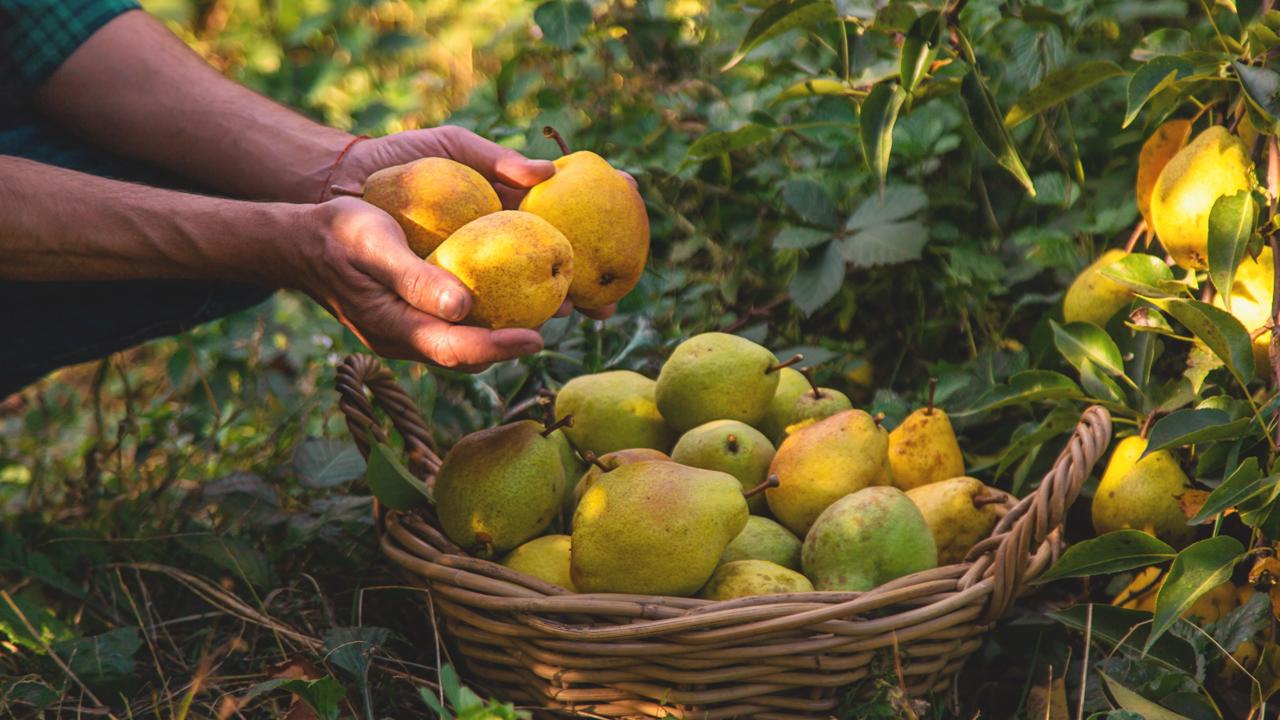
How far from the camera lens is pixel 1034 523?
1428 mm

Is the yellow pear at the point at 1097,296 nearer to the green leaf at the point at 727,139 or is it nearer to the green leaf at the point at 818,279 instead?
the green leaf at the point at 818,279

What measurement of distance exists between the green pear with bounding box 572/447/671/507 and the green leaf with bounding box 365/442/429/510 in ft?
0.77

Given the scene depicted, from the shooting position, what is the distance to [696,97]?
279cm

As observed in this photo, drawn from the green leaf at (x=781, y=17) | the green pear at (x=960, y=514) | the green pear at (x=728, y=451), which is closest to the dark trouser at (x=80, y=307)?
the green pear at (x=728, y=451)

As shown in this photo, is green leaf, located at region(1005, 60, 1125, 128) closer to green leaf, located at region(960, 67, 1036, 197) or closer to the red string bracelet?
green leaf, located at region(960, 67, 1036, 197)

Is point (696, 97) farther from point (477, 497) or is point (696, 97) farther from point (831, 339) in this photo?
point (477, 497)

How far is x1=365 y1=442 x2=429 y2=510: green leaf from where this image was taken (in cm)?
158

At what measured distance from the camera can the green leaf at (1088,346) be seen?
1653mm

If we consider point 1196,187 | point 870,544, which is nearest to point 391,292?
point 870,544

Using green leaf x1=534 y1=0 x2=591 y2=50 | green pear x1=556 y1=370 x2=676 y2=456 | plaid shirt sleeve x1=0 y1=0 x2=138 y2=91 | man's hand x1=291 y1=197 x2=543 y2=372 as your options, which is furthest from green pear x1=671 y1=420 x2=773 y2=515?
plaid shirt sleeve x1=0 y1=0 x2=138 y2=91

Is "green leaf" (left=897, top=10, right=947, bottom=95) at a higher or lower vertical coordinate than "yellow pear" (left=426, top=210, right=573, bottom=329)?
higher

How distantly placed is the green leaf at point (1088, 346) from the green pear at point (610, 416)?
2.16ft

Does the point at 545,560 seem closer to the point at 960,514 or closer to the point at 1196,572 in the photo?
the point at 960,514

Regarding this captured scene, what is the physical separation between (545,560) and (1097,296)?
99 cm
